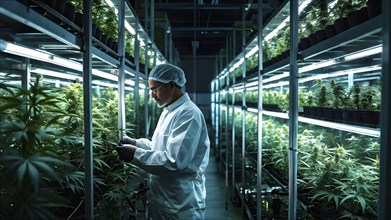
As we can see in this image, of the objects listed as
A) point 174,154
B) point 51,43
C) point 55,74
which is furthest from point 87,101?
point 55,74

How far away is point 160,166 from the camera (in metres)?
2.17

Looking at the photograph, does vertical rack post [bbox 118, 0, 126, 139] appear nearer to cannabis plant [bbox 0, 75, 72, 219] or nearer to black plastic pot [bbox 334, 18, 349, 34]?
cannabis plant [bbox 0, 75, 72, 219]

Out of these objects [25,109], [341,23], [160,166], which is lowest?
[160,166]

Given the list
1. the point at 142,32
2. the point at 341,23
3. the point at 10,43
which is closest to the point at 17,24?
the point at 10,43

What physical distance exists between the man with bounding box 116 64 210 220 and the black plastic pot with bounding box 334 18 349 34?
1.05 meters

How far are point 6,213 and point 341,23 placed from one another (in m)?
1.76

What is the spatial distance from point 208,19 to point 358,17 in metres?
6.56

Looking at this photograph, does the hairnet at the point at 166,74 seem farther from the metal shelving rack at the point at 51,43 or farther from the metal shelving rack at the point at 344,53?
the metal shelving rack at the point at 344,53

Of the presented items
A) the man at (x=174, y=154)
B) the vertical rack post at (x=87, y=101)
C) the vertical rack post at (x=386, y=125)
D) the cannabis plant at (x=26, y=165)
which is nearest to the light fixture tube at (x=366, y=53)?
the vertical rack post at (x=386, y=125)

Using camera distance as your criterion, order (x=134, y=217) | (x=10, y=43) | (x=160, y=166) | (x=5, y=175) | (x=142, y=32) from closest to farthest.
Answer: (x=5, y=175), (x=10, y=43), (x=160, y=166), (x=134, y=217), (x=142, y=32)

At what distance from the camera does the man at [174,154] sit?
218 cm

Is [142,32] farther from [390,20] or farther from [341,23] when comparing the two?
[390,20]

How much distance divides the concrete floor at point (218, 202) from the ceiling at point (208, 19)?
8.53ft

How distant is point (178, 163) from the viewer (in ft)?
7.13
